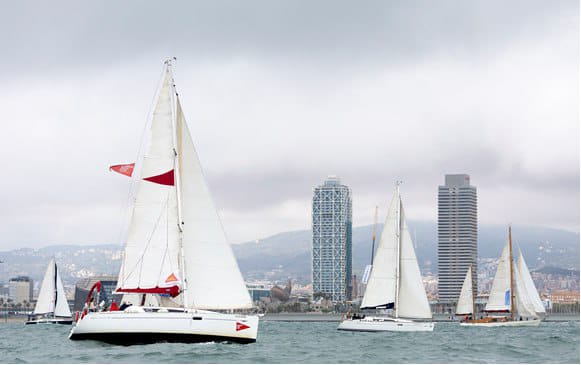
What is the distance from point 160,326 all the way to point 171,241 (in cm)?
428

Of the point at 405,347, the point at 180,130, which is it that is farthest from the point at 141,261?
the point at 405,347

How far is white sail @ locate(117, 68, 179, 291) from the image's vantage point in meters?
45.8

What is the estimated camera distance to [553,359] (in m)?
42.4

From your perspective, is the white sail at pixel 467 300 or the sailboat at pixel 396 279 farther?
the white sail at pixel 467 300

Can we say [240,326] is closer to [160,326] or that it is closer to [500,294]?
[160,326]

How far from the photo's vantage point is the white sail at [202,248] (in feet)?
152

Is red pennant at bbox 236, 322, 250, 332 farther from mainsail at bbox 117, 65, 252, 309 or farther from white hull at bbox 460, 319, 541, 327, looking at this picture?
white hull at bbox 460, 319, 541, 327

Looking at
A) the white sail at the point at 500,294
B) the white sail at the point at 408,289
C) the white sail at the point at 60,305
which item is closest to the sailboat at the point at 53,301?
the white sail at the point at 60,305

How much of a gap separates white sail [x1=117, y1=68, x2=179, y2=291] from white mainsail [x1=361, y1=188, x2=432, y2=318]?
42.3 m

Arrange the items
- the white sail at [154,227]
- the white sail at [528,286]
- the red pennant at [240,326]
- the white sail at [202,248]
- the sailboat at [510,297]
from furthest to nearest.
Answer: the white sail at [528,286], the sailboat at [510,297], the white sail at [202,248], the white sail at [154,227], the red pennant at [240,326]

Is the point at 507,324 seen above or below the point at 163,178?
below

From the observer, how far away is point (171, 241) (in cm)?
4594

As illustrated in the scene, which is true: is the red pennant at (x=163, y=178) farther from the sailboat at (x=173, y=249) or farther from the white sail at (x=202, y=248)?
the white sail at (x=202, y=248)

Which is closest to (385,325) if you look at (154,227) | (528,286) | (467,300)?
(154,227)
